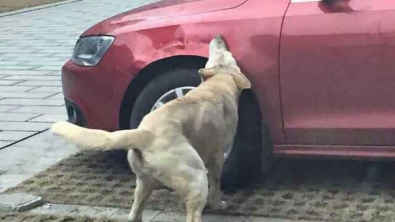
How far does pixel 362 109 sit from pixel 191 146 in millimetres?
1191

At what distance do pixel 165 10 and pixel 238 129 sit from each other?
1024 millimetres

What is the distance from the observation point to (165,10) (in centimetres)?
584

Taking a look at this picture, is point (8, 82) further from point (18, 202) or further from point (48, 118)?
point (18, 202)

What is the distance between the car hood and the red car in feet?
0.04

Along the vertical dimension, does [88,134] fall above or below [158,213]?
above

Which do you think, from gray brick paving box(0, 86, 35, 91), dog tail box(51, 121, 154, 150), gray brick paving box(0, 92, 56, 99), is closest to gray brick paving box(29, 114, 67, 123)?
gray brick paving box(0, 92, 56, 99)

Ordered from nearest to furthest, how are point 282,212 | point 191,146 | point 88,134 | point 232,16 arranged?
point 88,134 < point 191,146 < point 282,212 < point 232,16

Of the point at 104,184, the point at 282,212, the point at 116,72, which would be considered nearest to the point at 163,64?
the point at 116,72

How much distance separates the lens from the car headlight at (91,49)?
228 inches

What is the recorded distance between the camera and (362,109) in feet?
17.0

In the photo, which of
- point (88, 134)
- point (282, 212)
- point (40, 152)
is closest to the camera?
point (88, 134)

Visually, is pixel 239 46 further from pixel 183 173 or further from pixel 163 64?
pixel 183 173

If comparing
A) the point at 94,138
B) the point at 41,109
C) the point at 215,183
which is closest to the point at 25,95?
the point at 41,109

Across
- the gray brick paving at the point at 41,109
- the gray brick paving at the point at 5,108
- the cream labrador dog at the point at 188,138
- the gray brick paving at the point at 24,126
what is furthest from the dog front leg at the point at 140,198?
the gray brick paving at the point at 5,108
